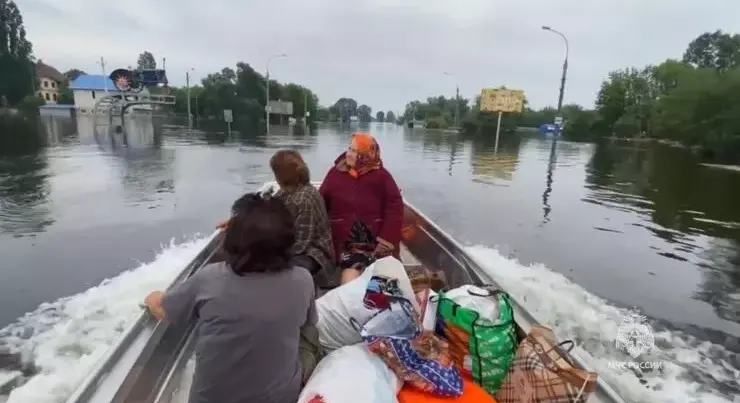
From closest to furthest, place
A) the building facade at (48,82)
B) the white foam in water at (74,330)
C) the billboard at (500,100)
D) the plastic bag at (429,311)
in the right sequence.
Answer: the plastic bag at (429,311)
the white foam in water at (74,330)
the billboard at (500,100)
the building facade at (48,82)

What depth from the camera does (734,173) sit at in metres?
22.2

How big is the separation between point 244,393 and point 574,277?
18.5 feet

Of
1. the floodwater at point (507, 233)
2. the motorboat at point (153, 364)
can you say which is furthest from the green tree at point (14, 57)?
the motorboat at point (153, 364)

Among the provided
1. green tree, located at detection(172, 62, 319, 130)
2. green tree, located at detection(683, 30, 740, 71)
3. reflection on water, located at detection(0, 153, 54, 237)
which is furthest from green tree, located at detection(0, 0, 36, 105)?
green tree, located at detection(683, 30, 740, 71)

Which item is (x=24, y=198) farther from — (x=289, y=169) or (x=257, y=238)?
(x=257, y=238)

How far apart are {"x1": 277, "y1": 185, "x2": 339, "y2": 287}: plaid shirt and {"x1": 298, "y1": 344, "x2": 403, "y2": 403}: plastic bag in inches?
46.2

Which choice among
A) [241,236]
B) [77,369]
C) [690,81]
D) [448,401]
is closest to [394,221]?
[448,401]

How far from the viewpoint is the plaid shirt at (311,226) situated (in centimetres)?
329

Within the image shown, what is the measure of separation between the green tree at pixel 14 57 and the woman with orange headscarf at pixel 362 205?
71.8 meters

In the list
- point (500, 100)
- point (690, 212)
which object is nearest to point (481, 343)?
point (690, 212)

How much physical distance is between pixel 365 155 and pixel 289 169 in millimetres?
637

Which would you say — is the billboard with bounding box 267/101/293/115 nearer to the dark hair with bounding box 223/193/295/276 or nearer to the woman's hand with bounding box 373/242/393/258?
the woman's hand with bounding box 373/242/393/258

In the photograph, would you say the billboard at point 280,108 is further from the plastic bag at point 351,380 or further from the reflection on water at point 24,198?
the plastic bag at point 351,380

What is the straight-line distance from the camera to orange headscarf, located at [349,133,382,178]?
367cm
